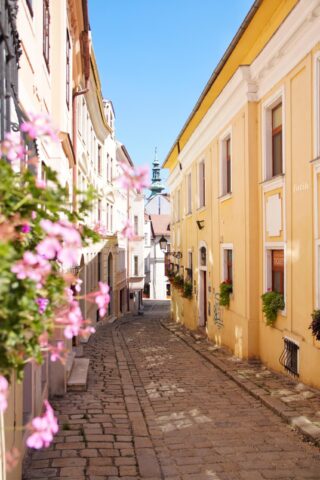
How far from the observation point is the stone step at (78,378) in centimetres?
891

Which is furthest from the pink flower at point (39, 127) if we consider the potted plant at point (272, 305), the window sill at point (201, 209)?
the window sill at point (201, 209)

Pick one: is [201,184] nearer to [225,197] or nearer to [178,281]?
[225,197]

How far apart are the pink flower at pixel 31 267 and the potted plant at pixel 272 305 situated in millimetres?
8808

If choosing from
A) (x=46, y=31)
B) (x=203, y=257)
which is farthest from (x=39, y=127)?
(x=203, y=257)

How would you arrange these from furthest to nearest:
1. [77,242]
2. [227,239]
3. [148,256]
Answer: [148,256] < [227,239] < [77,242]

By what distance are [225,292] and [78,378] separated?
217 inches

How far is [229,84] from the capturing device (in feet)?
41.7

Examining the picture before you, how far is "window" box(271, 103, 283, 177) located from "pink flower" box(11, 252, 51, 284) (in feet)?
30.3

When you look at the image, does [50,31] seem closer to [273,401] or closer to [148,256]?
[273,401]

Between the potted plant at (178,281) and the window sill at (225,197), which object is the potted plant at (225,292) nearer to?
the window sill at (225,197)

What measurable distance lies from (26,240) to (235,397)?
710 cm

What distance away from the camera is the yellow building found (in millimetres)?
8648

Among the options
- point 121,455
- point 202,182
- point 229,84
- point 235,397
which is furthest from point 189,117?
point 121,455

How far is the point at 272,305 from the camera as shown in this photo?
10.3m
